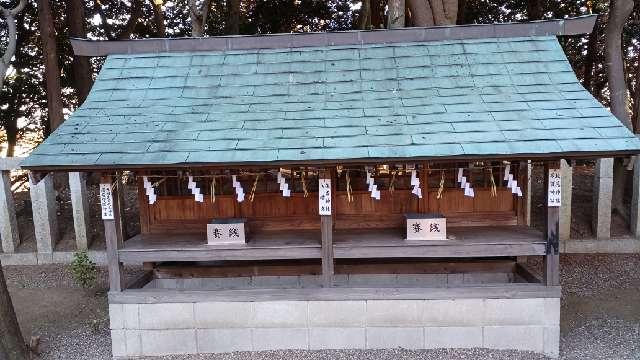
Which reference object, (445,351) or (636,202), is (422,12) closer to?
(636,202)

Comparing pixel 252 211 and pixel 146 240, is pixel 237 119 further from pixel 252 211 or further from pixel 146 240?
pixel 146 240

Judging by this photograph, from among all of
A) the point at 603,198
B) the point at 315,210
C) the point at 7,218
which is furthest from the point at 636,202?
the point at 7,218

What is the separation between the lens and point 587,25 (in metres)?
5.68

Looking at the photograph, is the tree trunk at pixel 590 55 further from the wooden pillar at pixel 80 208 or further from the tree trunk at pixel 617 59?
the wooden pillar at pixel 80 208

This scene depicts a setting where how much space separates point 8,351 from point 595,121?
25.8 feet

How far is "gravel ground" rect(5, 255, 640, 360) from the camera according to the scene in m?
5.39

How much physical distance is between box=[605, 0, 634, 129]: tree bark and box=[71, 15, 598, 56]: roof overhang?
4.90 meters

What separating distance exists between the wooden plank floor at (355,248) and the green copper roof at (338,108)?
1314 millimetres

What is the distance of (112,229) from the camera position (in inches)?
214

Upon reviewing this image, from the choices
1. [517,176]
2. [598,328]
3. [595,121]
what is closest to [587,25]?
[595,121]

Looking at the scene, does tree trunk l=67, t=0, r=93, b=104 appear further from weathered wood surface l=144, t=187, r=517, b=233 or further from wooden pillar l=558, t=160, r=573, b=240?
wooden pillar l=558, t=160, r=573, b=240

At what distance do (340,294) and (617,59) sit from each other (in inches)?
350

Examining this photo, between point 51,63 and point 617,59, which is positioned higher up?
point 51,63

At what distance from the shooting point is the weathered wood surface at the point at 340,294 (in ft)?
17.3
